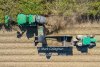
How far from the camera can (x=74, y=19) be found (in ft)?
24.6

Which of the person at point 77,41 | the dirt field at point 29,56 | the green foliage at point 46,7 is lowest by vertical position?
the dirt field at point 29,56

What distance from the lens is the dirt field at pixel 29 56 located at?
24.7ft

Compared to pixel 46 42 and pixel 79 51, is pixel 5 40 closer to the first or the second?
pixel 46 42

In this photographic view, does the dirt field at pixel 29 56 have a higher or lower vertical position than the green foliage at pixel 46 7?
lower

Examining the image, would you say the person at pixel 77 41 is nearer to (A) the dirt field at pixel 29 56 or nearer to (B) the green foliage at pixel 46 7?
(A) the dirt field at pixel 29 56

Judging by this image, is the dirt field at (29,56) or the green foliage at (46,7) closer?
the green foliage at (46,7)

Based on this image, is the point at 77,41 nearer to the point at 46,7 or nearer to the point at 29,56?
the point at 46,7

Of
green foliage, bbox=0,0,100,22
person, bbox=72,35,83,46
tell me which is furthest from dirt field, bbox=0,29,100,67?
green foliage, bbox=0,0,100,22

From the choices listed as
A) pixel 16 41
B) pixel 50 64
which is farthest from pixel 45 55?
pixel 16 41

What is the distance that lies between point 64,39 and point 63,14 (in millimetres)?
561

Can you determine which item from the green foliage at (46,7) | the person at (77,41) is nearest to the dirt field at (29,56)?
the person at (77,41)

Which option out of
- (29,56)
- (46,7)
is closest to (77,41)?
(46,7)

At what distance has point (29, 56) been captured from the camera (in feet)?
25.0

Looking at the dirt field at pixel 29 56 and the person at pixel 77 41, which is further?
the dirt field at pixel 29 56
